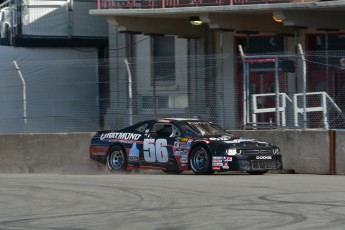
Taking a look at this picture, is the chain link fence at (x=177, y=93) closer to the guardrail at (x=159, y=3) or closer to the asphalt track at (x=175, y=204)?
the guardrail at (x=159, y=3)

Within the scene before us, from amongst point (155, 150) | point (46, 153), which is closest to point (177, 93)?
point (46, 153)

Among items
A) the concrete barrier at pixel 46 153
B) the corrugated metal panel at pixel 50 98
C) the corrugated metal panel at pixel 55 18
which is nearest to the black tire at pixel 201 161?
the concrete barrier at pixel 46 153

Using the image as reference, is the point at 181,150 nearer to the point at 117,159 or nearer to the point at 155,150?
the point at 155,150

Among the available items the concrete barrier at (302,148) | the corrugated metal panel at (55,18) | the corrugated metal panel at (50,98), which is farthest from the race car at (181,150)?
the corrugated metal panel at (55,18)

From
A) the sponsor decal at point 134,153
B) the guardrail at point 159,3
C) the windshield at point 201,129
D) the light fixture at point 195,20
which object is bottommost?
the sponsor decal at point 134,153

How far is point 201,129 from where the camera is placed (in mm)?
20250

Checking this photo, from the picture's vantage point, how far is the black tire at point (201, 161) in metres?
19.3

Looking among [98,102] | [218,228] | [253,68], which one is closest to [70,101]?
[98,102]

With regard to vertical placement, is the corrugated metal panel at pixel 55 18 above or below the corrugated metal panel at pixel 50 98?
above

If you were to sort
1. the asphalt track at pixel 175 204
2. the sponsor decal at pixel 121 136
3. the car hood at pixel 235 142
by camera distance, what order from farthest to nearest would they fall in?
the sponsor decal at pixel 121 136
the car hood at pixel 235 142
the asphalt track at pixel 175 204

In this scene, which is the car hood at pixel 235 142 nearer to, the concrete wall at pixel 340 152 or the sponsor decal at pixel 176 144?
the sponsor decal at pixel 176 144

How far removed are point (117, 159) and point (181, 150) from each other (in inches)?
83.0

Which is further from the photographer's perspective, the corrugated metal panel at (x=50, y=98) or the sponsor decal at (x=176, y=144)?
the corrugated metal panel at (x=50, y=98)

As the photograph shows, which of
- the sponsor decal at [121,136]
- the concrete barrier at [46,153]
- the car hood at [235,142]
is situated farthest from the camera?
the concrete barrier at [46,153]
